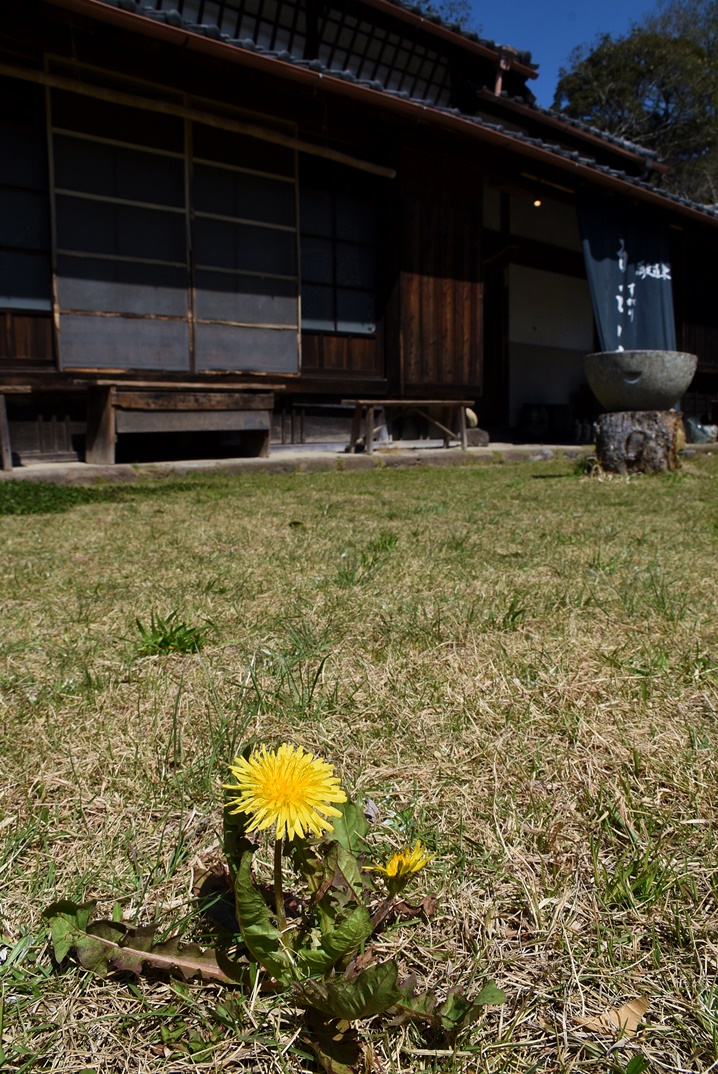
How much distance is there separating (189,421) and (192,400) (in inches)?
7.3

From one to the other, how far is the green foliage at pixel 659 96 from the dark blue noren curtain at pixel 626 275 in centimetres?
1772

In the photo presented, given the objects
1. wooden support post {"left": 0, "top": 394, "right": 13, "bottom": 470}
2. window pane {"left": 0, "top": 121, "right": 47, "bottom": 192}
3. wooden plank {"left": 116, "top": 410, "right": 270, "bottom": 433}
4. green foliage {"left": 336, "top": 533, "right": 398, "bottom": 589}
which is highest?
window pane {"left": 0, "top": 121, "right": 47, "bottom": 192}

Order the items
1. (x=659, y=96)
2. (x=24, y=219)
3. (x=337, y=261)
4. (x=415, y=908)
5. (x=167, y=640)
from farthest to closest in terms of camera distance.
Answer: (x=659, y=96) < (x=337, y=261) < (x=24, y=219) < (x=167, y=640) < (x=415, y=908)

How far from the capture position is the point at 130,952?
0.81 m

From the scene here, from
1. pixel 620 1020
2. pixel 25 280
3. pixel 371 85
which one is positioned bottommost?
pixel 620 1020

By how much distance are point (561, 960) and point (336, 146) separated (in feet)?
28.5

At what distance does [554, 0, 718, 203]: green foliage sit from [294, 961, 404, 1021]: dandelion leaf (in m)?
28.9

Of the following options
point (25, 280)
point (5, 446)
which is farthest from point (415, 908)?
point (25, 280)

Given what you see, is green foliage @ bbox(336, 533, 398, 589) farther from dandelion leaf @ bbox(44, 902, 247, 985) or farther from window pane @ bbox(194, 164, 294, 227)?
window pane @ bbox(194, 164, 294, 227)

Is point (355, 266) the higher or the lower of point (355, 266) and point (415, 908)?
the higher

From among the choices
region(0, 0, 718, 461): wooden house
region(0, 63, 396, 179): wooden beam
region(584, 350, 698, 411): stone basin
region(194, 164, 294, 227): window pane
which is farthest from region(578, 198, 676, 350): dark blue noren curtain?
region(194, 164, 294, 227): window pane

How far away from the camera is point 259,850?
102 centimetres

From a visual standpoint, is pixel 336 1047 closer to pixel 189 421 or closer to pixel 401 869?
pixel 401 869

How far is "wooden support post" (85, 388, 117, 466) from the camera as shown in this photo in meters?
6.14
